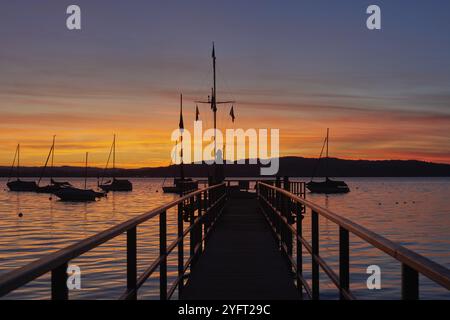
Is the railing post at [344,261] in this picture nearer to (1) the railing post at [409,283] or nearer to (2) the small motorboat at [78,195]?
(1) the railing post at [409,283]

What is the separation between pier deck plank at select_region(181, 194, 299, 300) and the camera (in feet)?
27.8

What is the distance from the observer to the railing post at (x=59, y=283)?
3080 mm

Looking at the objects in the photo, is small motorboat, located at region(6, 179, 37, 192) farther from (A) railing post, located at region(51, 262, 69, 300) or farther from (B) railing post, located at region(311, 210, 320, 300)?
(A) railing post, located at region(51, 262, 69, 300)

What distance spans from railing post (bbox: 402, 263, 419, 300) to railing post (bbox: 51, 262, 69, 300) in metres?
1.70

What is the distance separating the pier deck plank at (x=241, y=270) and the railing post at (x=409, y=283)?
16.8 ft

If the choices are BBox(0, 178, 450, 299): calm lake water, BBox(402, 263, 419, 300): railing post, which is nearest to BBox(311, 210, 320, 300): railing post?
BBox(402, 263, 419, 300): railing post

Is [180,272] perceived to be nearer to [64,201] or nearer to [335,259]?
[335,259]

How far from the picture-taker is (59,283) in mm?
3096

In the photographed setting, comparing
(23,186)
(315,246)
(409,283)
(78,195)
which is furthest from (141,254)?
(23,186)

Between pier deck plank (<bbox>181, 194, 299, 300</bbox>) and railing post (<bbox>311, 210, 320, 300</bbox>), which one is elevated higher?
railing post (<bbox>311, 210, 320, 300</bbox>)

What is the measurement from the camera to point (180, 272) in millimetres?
8508

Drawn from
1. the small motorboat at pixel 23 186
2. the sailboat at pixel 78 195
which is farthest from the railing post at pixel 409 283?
the small motorboat at pixel 23 186

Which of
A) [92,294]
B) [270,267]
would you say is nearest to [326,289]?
[92,294]
